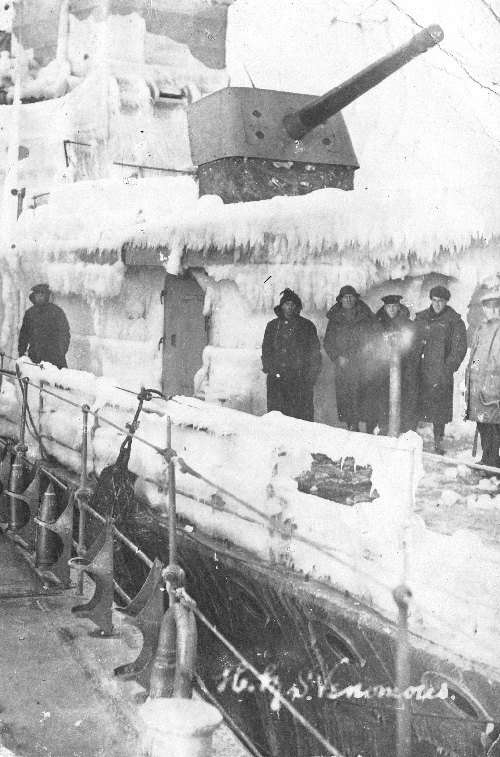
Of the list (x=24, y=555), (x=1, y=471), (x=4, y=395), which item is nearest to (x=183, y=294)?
(x=4, y=395)

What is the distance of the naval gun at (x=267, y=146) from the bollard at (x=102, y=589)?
20.9ft

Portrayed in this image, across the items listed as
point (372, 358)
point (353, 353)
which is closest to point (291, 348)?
point (353, 353)

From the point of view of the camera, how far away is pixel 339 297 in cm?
737

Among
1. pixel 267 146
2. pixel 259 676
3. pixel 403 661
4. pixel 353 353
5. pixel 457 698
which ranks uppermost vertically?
pixel 267 146

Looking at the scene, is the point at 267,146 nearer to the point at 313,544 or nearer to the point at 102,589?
the point at 313,544

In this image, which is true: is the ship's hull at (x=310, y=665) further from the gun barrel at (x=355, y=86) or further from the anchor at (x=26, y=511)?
the gun barrel at (x=355, y=86)

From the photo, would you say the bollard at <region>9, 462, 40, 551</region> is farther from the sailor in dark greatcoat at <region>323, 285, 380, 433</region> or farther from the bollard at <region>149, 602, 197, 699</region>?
the sailor in dark greatcoat at <region>323, 285, 380, 433</region>

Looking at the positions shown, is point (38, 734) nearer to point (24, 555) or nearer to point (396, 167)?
point (24, 555)

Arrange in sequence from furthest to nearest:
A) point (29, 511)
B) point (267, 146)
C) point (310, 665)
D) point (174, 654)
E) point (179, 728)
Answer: point (267, 146), point (29, 511), point (310, 665), point (174, 654), point (179, 728)

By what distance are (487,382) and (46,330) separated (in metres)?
5.44

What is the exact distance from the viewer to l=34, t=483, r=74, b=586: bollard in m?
4.86

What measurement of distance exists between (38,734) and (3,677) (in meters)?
0.53

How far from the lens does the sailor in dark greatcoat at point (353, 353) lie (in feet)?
23.6

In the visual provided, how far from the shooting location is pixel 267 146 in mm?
9742
